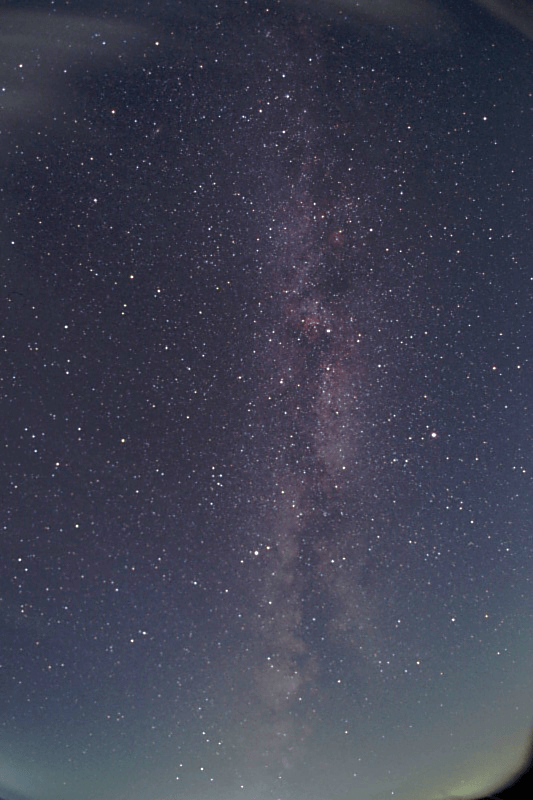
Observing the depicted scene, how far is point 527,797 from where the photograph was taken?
172 centimetres

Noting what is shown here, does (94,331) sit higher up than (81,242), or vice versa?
(81,242)

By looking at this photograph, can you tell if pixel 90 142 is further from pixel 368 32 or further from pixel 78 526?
pixel 78 526

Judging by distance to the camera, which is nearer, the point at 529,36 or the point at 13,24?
the point at 13,24

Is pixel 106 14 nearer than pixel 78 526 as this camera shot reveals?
Yes

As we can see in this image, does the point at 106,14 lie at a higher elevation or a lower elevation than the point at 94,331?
higher

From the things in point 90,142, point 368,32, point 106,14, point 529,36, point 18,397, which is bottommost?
point 18,397

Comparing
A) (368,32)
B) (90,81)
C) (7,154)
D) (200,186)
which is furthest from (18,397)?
(368,32)

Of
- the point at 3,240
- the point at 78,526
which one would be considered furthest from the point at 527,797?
the point at 3,240

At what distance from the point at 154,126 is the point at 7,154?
385mm

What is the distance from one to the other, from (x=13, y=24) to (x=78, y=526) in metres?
1.28

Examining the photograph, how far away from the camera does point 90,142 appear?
1638mm

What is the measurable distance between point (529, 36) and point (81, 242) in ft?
4.37

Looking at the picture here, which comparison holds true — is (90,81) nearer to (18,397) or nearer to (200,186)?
(200,186)

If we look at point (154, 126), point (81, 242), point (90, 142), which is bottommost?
point (81, 242)
